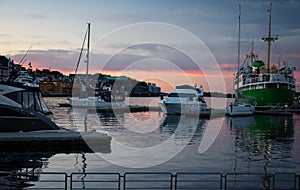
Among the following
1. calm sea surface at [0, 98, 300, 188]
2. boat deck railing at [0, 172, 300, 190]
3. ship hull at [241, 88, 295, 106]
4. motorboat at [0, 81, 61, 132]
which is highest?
ship hull at [241, 88, 295, 106]

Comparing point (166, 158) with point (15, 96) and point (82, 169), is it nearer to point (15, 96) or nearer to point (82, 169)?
point (82, 169)

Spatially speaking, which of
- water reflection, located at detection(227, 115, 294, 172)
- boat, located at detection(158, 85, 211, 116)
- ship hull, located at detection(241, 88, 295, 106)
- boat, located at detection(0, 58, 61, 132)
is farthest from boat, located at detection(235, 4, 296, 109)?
boat, located at detection(0, 58, 61, 132)

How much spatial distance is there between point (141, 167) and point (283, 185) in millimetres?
7277

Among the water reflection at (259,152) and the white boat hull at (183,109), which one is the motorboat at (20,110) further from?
the white boat hull at (183,109)

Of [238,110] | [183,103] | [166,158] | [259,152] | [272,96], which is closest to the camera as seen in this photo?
[166,158]

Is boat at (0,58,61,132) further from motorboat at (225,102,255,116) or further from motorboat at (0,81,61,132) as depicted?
motorboat at (225,102,255,116)

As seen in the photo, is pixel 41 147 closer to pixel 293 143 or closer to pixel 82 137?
pixel 82 137

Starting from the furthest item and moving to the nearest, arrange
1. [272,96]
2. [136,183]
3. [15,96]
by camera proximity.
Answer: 1. [272,96]
2. [15,96]
3. [136,183]

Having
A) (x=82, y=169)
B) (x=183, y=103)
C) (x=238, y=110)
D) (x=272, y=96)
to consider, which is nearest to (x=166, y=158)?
(x=82, y=169)

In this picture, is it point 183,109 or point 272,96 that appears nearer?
point 183,109

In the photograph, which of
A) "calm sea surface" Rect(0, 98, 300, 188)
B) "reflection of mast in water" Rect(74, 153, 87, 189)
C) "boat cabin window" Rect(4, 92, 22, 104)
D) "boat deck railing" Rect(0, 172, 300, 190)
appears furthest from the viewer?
"boat cabin window" Rect(4, 92, 22, 104)

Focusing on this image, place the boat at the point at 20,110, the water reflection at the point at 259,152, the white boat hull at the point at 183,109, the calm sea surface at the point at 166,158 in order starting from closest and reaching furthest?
the calm sea surface at the point at 166,158 < the water reflection at the point at 259,152 < the boat at the point at 20,110 < the white boat hull at the point at 183,109

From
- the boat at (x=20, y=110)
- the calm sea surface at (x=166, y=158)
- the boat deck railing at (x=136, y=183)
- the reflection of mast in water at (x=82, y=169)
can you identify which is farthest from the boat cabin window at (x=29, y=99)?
the boat deck railing at (x=136, y=183)

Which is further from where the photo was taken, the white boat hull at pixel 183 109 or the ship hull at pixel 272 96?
the ship hull at pixel 272 96
